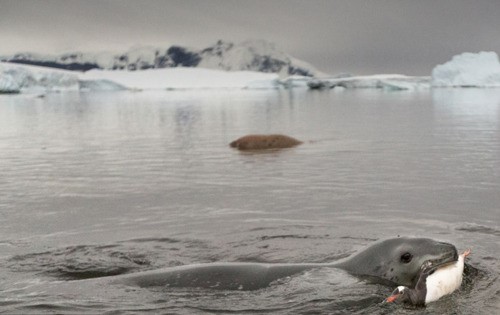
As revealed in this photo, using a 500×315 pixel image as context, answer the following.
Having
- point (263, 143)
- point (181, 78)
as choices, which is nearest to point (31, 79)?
point (181, 78)

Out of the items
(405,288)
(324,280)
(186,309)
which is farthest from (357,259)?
(186,309)

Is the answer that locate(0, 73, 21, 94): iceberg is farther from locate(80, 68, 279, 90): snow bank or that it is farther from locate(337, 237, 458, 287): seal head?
locate(337, 237, 458, 287): seal head

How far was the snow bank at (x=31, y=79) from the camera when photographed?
263 feet

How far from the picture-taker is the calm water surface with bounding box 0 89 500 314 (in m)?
6.65

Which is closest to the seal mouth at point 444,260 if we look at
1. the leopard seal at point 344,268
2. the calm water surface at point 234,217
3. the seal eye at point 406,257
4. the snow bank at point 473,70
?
the leopard seal at point 344,268

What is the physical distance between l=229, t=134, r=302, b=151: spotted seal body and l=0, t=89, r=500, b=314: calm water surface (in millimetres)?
770

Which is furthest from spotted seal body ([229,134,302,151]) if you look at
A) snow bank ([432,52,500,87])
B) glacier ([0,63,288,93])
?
snow bank ([432,52,500,87])

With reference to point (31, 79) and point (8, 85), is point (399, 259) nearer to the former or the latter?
point (8, 85)

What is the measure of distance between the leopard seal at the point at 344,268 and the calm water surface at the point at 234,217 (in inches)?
4.8

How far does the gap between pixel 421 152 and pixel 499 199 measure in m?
7.25

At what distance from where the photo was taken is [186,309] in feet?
21.3

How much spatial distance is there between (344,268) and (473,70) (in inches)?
3666

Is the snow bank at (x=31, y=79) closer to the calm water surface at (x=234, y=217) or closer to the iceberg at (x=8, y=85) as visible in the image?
the iceberg at (x=8, y=85)

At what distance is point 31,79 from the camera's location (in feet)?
292
